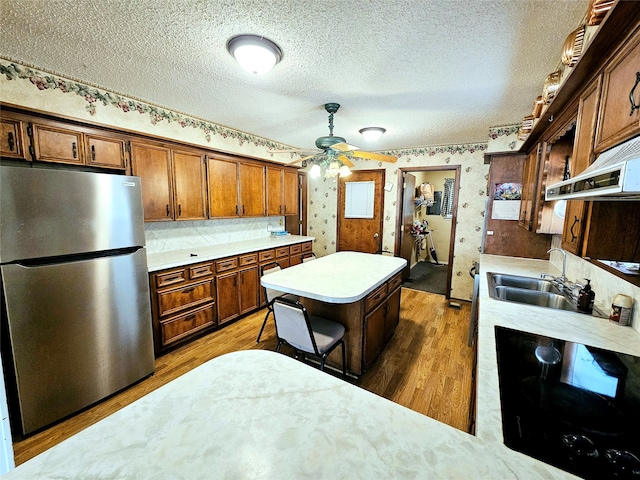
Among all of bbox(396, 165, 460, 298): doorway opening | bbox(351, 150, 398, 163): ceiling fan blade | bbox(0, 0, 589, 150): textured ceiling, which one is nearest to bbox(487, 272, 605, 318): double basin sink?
bbox(351, 150, 398, 163): ceiling fan blade

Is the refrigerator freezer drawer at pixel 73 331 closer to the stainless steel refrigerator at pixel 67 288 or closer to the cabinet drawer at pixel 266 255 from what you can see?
the stainless steel refrigerator at pixel 67 288

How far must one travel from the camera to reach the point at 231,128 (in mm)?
3520

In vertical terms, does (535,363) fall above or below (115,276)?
below

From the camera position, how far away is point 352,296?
1.75m

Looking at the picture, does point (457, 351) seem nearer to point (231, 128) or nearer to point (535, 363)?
point (535, 363)

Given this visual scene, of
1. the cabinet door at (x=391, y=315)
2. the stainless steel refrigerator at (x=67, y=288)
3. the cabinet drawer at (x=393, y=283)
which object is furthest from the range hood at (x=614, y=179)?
the stainless steel refrigerator at (x=67, y=288)

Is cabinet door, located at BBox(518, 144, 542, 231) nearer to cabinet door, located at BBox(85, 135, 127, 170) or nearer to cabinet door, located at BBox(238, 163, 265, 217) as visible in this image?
cabinet door, located at BBox(238, 163, 265, 217)

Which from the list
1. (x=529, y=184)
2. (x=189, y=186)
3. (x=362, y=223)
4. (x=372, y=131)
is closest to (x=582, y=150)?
(x=529, y=184)

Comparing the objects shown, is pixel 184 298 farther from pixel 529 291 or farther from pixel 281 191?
pixel 529 291

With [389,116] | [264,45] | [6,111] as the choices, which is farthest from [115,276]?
[389,116]

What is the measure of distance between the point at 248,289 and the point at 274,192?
1.49m

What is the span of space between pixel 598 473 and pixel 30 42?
3207 mm

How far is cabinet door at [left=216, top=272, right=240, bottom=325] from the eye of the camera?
295 centimetres

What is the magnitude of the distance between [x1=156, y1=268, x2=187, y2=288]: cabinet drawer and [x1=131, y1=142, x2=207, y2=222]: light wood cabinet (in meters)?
0.55
